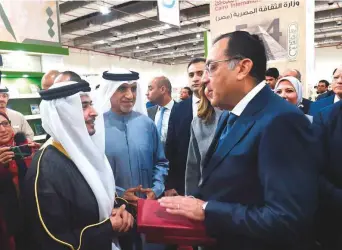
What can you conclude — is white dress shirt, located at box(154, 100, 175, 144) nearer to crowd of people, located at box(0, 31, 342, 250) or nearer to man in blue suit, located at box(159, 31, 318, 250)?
crowd of people, located at box(0, 31, 342, 250)

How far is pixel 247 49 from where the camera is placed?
1218 mm

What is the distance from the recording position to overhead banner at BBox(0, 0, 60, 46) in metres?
4.97

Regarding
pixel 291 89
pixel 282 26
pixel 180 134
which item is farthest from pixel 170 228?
pixel 282 26

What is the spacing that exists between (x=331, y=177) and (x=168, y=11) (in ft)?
16.6

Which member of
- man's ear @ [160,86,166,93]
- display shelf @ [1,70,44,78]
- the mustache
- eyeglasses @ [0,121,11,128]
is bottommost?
eyeglasses @ [0,121,11,128]

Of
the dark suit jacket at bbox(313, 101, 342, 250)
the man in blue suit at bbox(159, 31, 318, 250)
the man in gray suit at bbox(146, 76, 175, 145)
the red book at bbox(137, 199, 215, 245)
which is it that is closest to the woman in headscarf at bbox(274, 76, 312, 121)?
the man in gray suit at bbox(146, 76, 175, 145)

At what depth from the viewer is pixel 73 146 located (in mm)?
1529

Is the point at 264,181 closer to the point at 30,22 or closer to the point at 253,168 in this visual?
the point at 253,168

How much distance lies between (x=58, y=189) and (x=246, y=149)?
0.89 m

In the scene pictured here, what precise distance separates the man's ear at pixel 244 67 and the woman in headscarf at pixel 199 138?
31.9 inches

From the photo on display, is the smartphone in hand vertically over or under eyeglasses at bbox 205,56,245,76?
under

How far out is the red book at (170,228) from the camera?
3.88ft

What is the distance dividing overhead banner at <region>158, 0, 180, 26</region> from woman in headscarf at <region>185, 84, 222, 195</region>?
3714 millimetres

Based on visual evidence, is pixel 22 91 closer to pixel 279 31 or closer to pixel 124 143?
pixel 124 143
